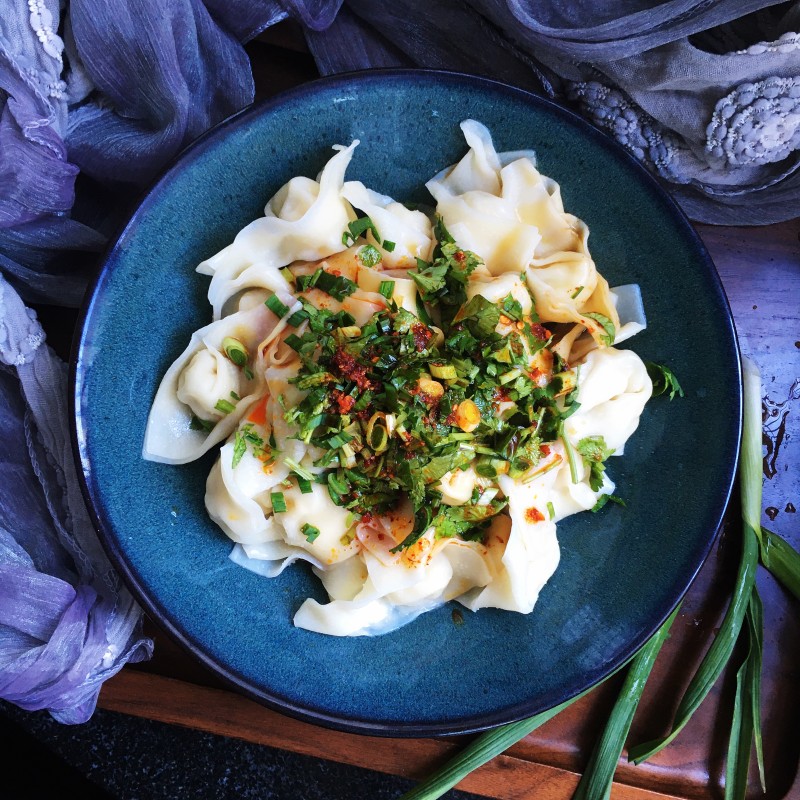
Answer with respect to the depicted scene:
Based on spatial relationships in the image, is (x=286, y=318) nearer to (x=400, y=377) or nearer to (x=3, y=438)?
(x=400, y=377)

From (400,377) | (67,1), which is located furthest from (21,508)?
(67,1)

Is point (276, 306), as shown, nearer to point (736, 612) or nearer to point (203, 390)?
point (203, 390)

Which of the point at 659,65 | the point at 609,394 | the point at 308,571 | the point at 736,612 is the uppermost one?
the point at 659,65

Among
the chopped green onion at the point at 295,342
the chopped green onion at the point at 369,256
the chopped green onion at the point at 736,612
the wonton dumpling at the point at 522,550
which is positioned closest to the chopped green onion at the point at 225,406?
the chopped green onion at the point at 295,342

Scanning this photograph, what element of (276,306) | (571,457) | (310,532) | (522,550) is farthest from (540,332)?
(310,532)

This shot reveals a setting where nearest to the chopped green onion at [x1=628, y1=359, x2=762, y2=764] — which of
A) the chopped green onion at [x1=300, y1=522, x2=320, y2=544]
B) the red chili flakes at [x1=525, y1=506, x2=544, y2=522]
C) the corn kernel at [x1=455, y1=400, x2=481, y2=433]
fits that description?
the red chili flakes at [x1=525, y1=506, x2=544, y2=522]

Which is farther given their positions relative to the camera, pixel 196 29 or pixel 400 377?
pixel 196 29

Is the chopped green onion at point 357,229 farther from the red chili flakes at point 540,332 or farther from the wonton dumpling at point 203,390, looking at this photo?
the red chili flakes at point 540,332
